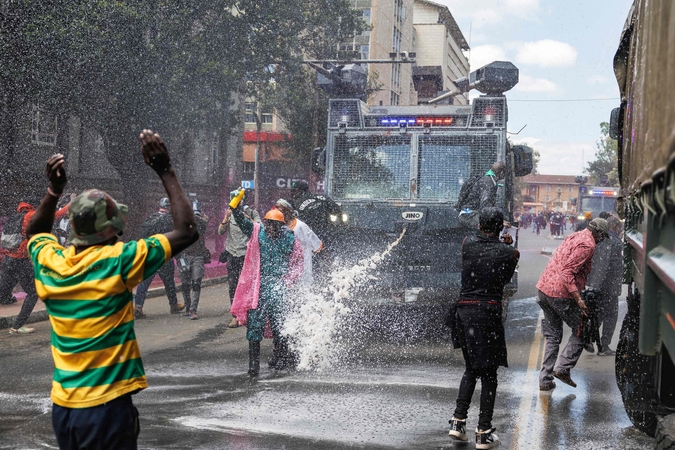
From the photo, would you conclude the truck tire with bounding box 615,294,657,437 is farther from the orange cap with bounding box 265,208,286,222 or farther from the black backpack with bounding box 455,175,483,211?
the black backpack with bounding box 455,175,483,211

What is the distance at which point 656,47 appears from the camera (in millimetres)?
3361

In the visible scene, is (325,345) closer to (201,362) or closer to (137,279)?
(201,362)

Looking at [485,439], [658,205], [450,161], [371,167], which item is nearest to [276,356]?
[485,439]

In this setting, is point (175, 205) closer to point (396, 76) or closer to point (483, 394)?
point (483, 394)

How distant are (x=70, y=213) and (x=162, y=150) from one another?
440 mm

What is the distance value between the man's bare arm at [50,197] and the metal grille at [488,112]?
25.9 ft

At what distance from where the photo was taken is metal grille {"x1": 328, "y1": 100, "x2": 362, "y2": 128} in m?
11.2

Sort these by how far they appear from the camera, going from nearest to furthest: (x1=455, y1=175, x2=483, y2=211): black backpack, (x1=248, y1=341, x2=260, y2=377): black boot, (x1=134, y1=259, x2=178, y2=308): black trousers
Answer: (x1=248, y1=341, x2=260, y2=377): black boot < (x1=455, y1=175, x2=483, y2=211): black backpack < (x1=134, y1=259, x2=178, y2=308): black trousers

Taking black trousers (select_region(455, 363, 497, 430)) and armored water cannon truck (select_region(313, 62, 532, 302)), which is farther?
armored water cannon truck (select_region(313, 62, 532, 302))

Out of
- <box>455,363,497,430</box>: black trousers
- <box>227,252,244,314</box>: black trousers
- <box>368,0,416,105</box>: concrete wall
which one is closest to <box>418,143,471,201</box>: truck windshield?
<box>227,252,244,314</box>: black trousers

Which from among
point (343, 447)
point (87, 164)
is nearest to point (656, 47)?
point (343, 447)

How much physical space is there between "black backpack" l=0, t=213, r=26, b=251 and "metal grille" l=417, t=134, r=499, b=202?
5094 mm

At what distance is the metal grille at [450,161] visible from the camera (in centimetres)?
1057

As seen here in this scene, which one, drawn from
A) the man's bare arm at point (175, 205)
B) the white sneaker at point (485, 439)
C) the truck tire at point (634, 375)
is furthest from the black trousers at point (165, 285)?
the man's bare arm at point (175, 205)
